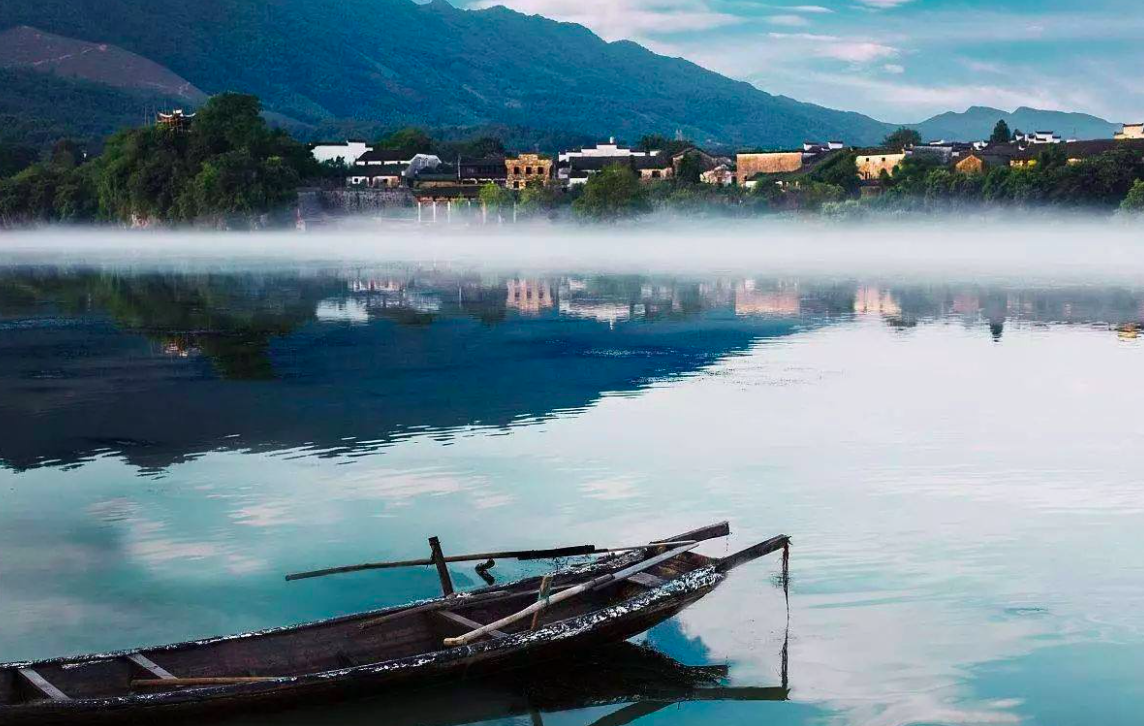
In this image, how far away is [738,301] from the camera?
49.7 meters

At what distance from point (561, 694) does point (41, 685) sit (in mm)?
4149

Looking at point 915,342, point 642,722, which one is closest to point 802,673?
point 642,722

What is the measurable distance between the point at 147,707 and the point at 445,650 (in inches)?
89.1

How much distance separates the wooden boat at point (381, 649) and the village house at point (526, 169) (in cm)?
14750

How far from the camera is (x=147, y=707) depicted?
964 cm

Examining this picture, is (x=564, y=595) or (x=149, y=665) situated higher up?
(x=564, y=595)

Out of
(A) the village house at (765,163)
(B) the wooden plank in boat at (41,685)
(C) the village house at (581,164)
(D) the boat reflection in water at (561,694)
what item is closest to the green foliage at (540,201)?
(C) the village house at (581,164)

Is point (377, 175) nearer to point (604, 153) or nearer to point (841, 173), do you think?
point (604, 153)

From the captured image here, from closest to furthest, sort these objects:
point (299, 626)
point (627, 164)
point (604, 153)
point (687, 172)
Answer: point (299, 626) → point (687, 172) → point (627, 164) → point (604, 153)

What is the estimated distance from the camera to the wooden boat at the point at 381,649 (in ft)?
32.0

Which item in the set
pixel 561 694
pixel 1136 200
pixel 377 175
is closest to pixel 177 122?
pixel 377 175

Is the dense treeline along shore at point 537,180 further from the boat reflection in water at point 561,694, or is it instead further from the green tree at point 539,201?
the boat reflection in water at point 561,694

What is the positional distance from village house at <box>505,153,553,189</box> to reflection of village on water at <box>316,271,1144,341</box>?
97229mm

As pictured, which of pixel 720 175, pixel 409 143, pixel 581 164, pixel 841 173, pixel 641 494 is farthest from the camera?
pixel 409 143
